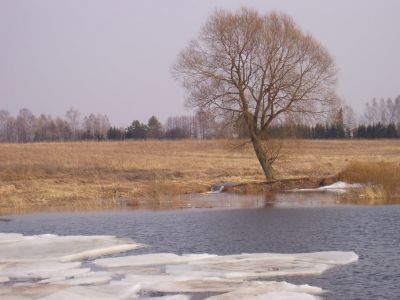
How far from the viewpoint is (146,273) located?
552 inches

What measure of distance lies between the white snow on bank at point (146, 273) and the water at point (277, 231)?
762 millimetres

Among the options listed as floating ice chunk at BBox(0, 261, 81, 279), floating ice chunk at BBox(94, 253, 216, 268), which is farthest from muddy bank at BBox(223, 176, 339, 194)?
floating ice chunk at BBox(0, 261, 81, 279)

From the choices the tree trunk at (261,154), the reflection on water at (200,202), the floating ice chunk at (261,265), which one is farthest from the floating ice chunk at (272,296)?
the tree trunk at (261,154)

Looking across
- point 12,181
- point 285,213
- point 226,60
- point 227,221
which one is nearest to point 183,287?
point 227,221

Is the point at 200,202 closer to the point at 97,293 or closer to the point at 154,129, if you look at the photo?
Answer: the point at 97,293

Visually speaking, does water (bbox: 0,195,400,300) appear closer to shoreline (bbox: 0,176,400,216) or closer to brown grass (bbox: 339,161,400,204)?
shoreline (bbox: 0,176,400,216)

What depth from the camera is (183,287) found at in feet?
41.3

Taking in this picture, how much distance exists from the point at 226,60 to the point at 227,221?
51.9 feet

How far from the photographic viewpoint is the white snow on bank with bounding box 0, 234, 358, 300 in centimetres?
1208

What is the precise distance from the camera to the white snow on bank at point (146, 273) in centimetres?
1208

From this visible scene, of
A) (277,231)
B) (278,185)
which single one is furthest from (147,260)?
(278,185)

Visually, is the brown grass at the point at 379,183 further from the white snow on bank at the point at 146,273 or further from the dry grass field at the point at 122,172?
the white snow on bank at the point at 146,273

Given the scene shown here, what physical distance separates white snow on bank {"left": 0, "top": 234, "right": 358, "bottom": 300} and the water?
2.50ft

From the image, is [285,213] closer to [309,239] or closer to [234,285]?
[309,239]
